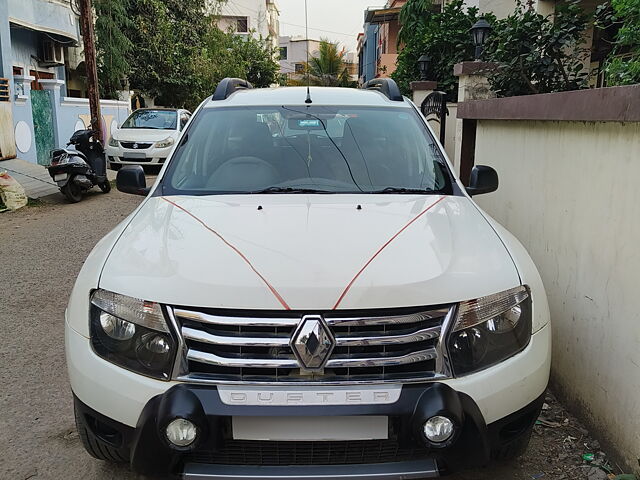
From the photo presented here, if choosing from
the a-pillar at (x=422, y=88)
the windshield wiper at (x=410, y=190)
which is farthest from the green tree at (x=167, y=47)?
the windshield wiper at (x=410, y=190)

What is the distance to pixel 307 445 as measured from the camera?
2121 millimetres

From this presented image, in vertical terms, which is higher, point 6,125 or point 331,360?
point 6,125

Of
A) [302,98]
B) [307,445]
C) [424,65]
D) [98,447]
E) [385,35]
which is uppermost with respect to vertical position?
[385,35]

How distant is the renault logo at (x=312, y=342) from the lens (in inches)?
82.0

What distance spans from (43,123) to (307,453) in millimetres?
15175

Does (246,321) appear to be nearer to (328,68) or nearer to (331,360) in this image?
(331,360)

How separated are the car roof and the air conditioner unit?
15983mm

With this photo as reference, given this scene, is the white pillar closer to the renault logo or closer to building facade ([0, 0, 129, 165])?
the renault logo

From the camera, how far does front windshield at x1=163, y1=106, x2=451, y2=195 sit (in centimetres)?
329

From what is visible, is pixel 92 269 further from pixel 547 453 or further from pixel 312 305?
pixel 547 453

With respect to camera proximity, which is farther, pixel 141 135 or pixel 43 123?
pixel 43 123

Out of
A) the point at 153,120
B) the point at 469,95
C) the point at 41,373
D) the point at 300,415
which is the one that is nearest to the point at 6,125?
the point at 153,120

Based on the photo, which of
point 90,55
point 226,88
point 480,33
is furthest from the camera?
point 90,55

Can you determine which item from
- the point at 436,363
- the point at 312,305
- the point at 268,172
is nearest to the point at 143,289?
the point at 312,305
